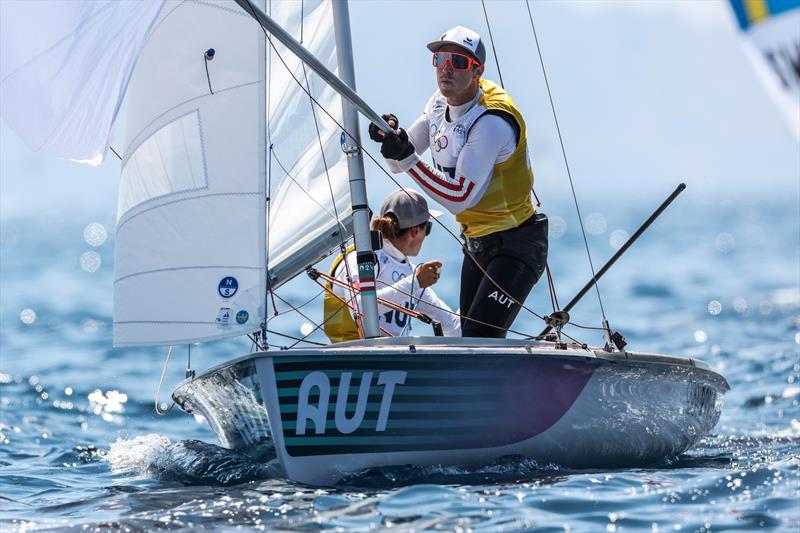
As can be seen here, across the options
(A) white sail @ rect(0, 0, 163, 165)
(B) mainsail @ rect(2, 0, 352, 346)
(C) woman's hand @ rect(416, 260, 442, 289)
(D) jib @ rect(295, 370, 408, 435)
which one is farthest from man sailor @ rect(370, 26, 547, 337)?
(A) white sail @ rect(0, 0, 163, 165)

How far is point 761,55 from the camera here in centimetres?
431

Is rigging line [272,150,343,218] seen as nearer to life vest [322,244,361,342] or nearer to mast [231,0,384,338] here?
life vest [322,244,361,342]

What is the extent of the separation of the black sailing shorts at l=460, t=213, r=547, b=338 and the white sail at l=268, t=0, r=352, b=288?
0.72 metres

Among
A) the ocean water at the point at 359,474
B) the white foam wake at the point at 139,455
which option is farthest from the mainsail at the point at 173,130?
the white foam wake at the point at 139,455

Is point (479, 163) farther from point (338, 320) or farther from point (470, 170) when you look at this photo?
point (338, 320)

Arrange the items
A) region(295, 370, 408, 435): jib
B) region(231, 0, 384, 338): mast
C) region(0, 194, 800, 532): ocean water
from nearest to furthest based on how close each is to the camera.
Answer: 1. region(0, 194, 800, 532): ocean water
2. region(295, 370, 408, 435): jib
3. region(231, 0, 384, 338): mast

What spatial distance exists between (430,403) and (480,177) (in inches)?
43.6

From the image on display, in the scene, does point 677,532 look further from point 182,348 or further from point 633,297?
point 633,297

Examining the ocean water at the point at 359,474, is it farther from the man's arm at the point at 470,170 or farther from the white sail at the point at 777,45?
the white sail at the point at 777,45

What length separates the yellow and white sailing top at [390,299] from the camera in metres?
6.13

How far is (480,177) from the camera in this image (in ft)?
19.1

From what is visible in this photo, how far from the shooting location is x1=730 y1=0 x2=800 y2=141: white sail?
4.25 m

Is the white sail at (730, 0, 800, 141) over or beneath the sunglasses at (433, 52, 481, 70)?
beneath

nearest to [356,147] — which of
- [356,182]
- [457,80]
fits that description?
[356,182]
